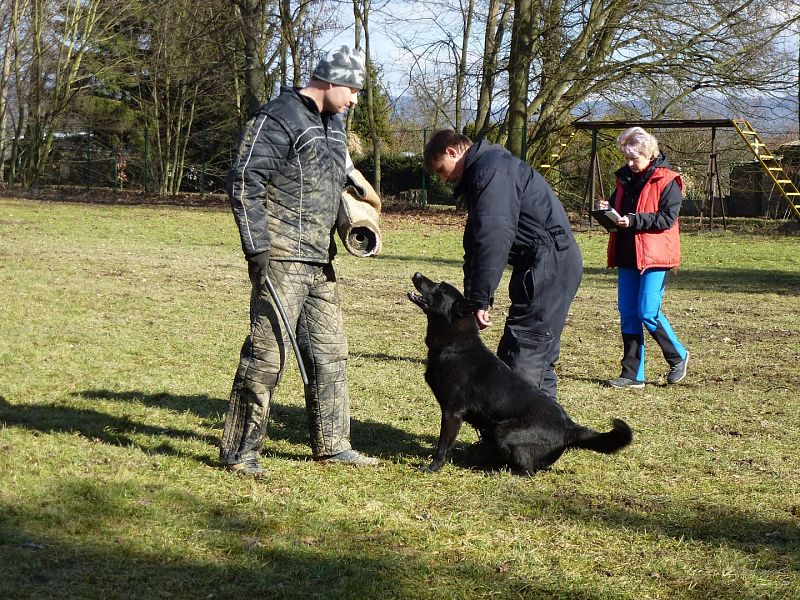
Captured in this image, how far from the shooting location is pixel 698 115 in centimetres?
2748

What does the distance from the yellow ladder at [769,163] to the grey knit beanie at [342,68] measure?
62.3 ft

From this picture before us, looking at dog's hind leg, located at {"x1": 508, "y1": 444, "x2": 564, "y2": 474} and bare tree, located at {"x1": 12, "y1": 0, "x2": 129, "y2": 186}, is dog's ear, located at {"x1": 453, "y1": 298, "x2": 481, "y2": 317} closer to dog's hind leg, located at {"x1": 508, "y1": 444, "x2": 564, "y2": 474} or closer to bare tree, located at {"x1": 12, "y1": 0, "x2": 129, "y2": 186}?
dog's hind leg, located at {"x1": 508, "y1": 444, "x2": 564, "y2": 474}

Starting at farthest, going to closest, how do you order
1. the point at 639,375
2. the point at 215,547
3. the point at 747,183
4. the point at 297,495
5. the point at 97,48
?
the point at 97,48
the point at 747,183
the point at 639,375
the point at 297,495
the point at 215,547

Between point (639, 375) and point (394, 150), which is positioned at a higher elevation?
point (394, 150)

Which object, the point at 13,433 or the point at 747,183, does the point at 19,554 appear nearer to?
the point at 13,433

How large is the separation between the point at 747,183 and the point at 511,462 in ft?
82.1

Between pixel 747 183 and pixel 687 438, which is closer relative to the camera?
pixel 687 438

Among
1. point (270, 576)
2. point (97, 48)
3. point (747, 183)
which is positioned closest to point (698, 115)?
point (747, 183)

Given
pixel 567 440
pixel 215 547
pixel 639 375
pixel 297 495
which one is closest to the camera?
pixel 215 547

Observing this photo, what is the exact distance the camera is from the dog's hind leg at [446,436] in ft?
16.1

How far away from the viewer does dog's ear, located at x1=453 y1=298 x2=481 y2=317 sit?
4879mm

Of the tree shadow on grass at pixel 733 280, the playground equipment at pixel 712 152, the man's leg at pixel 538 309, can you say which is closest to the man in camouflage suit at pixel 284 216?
the man's leg at pixel 538 309

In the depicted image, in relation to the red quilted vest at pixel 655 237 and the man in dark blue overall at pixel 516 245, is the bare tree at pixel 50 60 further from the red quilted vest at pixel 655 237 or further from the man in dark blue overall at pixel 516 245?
the man in dark blue overall at pixel 516 245

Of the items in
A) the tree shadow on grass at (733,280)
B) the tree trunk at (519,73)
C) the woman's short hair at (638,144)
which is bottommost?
the tree shadow on grass at (733,280)
